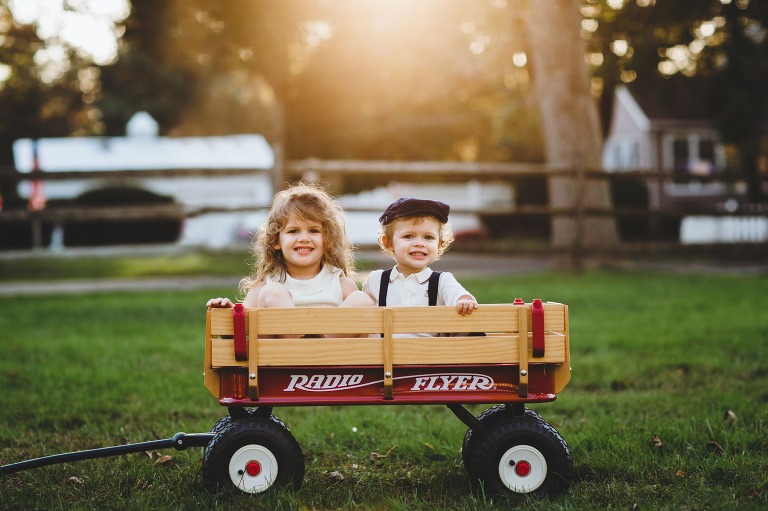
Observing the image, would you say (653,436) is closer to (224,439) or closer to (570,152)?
(224,439)

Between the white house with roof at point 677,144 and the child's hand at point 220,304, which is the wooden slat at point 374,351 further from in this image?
the white house with roof at point 677,144

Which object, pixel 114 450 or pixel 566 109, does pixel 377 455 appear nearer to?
pixel 114 450

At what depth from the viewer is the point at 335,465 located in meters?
3.85

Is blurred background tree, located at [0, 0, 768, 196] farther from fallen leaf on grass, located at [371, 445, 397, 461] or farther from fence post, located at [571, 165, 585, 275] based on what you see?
fallen leaf on grass, located at [371, 445, 397, 461]

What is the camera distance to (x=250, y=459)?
129 inches

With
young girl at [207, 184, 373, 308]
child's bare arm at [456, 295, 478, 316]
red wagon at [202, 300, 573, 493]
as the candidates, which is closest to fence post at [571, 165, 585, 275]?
young girl at [207, 184, 373, 308]

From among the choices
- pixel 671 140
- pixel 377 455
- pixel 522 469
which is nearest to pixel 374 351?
pixel 522 469

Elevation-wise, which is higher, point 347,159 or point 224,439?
point 347,159

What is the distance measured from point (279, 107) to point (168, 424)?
1048 inches

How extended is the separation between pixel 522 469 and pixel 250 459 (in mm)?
1033

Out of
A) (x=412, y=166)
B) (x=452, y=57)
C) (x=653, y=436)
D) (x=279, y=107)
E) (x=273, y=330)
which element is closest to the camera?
(x=273, y=330)

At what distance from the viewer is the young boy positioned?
11.8 ft

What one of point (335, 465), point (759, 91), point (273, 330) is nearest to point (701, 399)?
point (335, 465)

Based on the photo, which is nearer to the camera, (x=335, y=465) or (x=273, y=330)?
(x=273, y=330)
